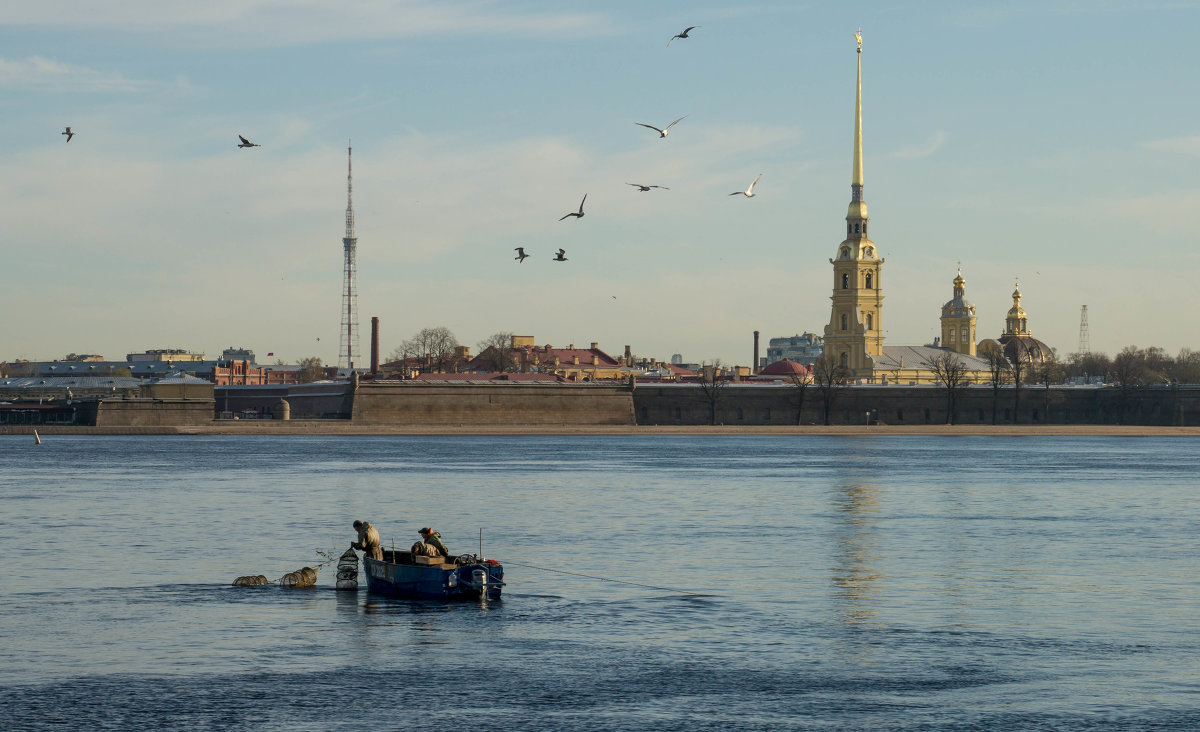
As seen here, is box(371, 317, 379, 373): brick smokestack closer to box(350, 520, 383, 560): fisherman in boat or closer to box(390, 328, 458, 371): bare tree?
box(390, 328, 458, 371): bare tree

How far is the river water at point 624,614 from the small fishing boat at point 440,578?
474 millimetres

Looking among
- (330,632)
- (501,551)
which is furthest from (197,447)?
(330,632)

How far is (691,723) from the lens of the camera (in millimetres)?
19656

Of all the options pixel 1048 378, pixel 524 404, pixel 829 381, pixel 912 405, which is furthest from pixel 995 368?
pixel 524 404

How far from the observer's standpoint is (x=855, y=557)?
36125 mm

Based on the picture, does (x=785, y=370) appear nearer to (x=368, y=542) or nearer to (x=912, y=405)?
(x=912, y=405)

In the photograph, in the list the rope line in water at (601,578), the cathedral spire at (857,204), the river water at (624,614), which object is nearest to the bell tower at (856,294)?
the cathedral spire at (857,204)

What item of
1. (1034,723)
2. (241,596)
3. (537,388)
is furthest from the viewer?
(537,388)

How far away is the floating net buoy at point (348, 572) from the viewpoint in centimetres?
3094

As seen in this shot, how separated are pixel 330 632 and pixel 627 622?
16.6 ft

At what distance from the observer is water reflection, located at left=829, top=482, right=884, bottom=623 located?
92.7 feet

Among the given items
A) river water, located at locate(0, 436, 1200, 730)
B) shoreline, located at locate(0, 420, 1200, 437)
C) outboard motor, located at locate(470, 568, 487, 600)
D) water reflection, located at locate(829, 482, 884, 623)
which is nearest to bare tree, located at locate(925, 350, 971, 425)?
shoreline, located at locate(0, 420, 1200, 437)

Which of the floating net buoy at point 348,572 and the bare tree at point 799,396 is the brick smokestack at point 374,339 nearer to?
the bare tree at point 799,396

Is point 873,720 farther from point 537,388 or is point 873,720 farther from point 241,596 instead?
point 537,388
